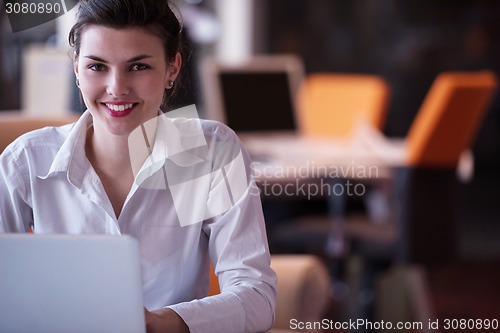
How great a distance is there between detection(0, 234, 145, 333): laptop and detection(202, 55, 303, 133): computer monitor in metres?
2.77

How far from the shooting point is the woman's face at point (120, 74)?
1030 mm

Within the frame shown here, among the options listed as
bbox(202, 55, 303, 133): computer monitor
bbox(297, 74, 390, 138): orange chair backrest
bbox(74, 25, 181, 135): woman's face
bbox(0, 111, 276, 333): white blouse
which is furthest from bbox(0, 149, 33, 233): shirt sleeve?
bbox(297, 74, 390, 138): orange chair backrest

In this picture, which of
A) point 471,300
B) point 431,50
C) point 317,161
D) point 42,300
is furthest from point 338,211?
point 431,50

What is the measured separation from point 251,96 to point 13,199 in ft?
8.84

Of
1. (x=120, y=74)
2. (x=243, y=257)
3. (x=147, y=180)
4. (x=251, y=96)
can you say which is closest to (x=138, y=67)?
(x=120, y=74)

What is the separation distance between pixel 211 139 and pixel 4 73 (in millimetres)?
3777

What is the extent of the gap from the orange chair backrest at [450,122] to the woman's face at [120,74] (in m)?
2.16

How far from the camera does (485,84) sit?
308cm

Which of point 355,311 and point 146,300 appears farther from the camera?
point 355,311

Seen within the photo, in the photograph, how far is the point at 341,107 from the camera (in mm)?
4504

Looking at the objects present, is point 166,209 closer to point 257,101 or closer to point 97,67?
point 97,67

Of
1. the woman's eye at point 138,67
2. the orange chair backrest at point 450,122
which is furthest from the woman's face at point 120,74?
the orange chair backrest at point 450,122

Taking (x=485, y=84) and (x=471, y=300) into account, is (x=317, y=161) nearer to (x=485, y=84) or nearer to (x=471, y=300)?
Answer: (x=485, y=84)

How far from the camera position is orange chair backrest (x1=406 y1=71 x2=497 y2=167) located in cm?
307
